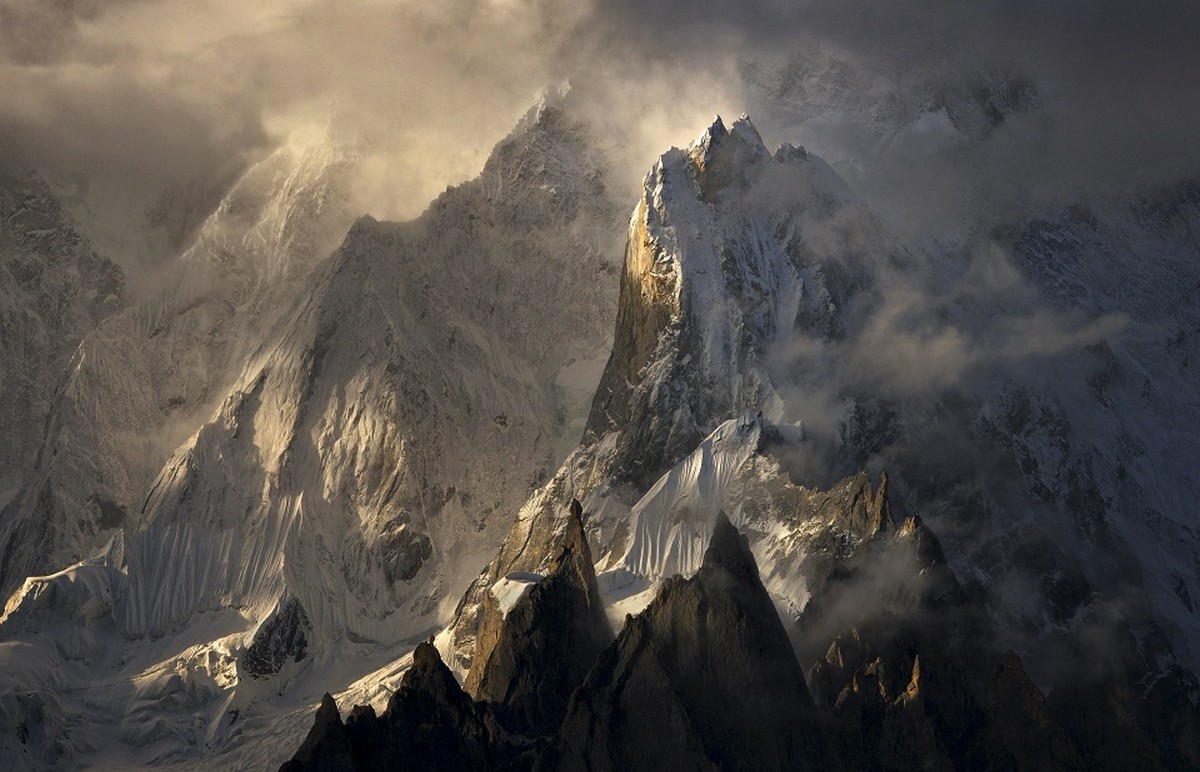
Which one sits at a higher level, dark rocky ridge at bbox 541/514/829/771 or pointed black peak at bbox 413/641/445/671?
pointed black peak at bbox 413/641/445/671

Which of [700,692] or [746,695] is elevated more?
[700,692]

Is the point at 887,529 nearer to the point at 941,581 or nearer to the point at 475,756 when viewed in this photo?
the point at 941,581

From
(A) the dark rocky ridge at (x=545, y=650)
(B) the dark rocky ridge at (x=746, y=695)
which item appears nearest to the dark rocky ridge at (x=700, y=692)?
(B) the dark rocky ridge at (x=746, y=695)

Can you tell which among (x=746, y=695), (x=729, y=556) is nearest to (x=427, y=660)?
(x=746, y=695)

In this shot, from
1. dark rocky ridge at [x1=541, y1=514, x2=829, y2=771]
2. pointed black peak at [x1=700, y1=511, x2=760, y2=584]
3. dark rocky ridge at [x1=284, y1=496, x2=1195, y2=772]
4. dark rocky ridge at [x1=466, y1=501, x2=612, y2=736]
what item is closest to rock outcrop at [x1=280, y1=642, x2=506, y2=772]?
dark rocky ridge at [x1=284, y1=496, x2=1195, y2=772]

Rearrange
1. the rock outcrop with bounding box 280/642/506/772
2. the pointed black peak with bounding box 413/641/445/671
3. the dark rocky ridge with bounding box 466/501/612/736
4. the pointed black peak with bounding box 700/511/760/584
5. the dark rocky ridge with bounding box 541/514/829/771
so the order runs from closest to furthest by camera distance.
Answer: the rock outcrop with bounding box 280/642/506/772 → the dark rocky ridge with bounding box 541/514/829/771 → the pointed black peak with bounding box 413/641/445/671 → the dark rocky ridge with bounding box 466/501/612/736 → the pointed black peak with bounding box 700/511/760/584

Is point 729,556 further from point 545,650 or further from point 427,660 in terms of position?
point 427,660

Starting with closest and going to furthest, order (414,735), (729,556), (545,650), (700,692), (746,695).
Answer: (414,735), (746,695), (700,692), (545,650), (729,556)

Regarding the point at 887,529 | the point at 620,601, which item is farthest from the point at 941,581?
the point at 620,601

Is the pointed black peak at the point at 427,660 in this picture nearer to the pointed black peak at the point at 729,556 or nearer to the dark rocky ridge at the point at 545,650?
the dark rocky ridge at the point at 545,650

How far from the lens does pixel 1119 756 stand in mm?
162250

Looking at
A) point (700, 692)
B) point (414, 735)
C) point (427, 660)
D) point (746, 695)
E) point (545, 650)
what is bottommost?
point (746, 695)

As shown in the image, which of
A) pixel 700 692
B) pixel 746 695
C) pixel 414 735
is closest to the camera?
pixel 414 735

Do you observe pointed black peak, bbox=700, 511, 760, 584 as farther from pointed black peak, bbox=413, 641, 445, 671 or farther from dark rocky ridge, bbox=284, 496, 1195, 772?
pointed black peak, bbox=413, 641, 445, 671
